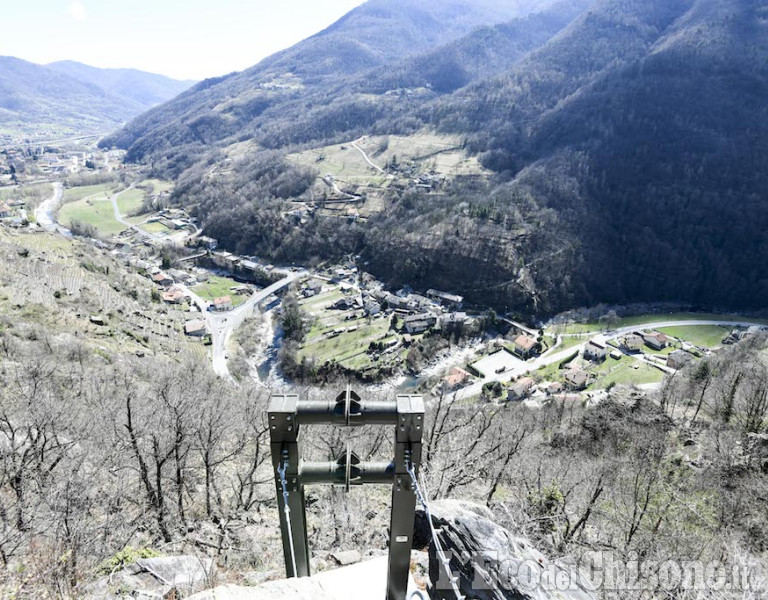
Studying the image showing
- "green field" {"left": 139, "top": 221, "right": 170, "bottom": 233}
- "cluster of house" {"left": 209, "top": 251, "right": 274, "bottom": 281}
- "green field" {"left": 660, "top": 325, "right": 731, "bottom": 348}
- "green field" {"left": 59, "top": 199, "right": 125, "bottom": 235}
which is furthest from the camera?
"green field" {"left": 139, "top": 221, "right": 170, "bottom": 233}

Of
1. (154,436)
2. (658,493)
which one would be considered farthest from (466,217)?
(154,436)

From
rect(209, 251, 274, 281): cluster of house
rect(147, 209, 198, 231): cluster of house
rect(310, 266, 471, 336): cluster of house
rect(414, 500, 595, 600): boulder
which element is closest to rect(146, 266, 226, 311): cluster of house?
rect(209, 251, 274, 281): cluster of house

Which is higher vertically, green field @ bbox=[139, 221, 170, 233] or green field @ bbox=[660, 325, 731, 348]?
green field @ bbox=[139, 221, 170, 233]

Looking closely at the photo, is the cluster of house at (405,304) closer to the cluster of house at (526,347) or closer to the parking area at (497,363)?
the parking area at (497,363)

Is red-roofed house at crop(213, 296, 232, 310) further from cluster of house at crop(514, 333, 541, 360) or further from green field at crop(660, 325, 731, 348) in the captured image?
green field at crop(660, 325, 731, 348)

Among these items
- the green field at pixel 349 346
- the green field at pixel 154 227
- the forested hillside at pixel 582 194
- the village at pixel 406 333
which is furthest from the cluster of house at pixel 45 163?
the green field at pixel 349 346

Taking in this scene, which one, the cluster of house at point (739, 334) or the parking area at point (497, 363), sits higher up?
the parking area at point (497, 363)

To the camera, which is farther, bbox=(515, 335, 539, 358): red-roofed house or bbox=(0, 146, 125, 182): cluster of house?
bbox=(0, 146, 125, 182): cluster of house
